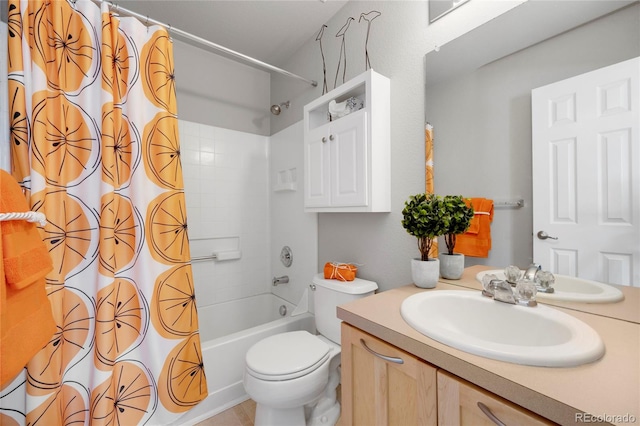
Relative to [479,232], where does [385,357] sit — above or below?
below

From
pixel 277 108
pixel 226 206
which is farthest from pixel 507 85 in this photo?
pixel 226 206

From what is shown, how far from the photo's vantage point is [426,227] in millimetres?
1010

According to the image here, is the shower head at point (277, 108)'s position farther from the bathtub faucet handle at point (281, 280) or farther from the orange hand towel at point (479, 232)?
the orange hand towel at point (479, 232)

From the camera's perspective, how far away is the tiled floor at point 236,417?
134 centimetres

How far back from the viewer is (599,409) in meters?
0.41

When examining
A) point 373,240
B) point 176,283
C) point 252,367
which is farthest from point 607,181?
point 176,283

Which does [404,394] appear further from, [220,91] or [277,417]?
[220,91]

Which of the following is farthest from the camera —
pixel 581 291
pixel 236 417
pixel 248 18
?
pixel 248 18

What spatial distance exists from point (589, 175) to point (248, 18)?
6.51 ft

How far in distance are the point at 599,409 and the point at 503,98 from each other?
0.96 m

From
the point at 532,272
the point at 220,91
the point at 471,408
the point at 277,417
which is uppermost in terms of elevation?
the point at 220,91

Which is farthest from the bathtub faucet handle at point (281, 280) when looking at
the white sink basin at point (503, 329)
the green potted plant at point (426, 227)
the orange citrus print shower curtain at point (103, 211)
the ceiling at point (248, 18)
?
the ceiling at point (248, 18)

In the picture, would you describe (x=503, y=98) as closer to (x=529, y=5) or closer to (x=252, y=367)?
(x=529, y=5)

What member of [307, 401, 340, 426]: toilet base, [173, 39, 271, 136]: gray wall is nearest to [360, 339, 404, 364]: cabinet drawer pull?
[307, 401, 340, 426]: toilet base
